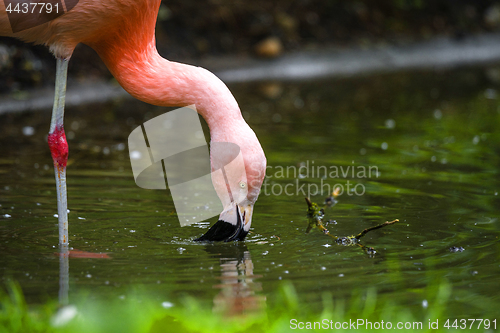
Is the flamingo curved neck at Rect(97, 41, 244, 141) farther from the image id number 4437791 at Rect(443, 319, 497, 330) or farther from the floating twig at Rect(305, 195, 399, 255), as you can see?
the image id number 4437791 at Rect(443, 319, 497, 330)

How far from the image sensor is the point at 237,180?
4156mm

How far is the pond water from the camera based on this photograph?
3572 millimetres

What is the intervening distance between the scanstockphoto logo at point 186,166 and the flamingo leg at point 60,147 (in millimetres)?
878

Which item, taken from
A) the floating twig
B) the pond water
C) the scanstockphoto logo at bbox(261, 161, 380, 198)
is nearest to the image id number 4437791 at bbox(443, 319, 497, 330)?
the pond water

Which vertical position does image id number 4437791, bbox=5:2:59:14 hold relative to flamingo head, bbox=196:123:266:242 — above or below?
above

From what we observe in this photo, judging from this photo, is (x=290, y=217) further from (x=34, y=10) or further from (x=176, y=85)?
(x=34, y=10)

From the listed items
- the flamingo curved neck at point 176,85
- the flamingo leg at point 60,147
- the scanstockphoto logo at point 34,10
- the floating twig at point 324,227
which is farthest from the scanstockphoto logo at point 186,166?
the scanstockphoto logo at point 34,10

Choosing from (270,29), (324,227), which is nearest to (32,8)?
(324,227)

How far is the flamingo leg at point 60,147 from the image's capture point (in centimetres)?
411

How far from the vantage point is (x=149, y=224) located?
15.3 feet

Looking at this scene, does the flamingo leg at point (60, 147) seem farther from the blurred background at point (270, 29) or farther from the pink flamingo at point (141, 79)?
the blurred background at point (270, 29)

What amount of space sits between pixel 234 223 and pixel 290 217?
88cm

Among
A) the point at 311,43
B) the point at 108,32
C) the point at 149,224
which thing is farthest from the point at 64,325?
the point at 311,43

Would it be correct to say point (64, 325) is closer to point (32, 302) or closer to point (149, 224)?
point (32, 302)
